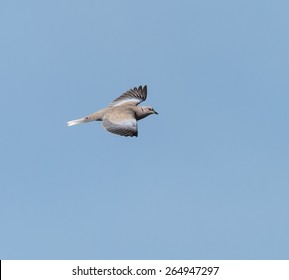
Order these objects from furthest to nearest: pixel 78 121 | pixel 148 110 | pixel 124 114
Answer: pixel 148 110 < pixel 78 121 < pixel 124 114

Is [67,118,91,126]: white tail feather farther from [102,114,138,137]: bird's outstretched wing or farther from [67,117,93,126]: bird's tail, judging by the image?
[102,114,138,137]: bird's outstretched wing

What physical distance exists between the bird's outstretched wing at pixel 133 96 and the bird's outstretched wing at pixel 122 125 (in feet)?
9.90

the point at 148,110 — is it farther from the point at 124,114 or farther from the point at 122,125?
the point at 122,125

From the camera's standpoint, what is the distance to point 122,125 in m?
29.8

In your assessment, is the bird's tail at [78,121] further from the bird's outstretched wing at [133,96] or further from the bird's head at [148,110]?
the bird's outstretched wing at [133,96]

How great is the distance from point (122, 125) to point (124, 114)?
3.34 ft

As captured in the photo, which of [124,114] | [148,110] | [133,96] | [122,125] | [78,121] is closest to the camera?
[122,125]

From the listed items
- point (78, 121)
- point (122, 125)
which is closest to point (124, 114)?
point (122, 125)

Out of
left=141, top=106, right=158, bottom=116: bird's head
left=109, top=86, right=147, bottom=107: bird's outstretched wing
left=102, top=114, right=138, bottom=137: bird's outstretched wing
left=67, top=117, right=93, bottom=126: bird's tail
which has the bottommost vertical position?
left=102, top=114, right=138, bottom=137: bird's outstretched wing

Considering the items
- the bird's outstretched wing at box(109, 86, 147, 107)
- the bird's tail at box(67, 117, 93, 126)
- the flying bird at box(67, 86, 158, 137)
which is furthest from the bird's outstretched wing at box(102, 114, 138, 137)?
the bird's outstretched wing at box(109, 86, 147, 107)

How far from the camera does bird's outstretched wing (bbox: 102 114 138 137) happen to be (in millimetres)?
29172

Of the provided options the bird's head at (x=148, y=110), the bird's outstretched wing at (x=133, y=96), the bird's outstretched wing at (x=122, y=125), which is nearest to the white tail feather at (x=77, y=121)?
the bird's outstretched wing at (x=122, y=125)
